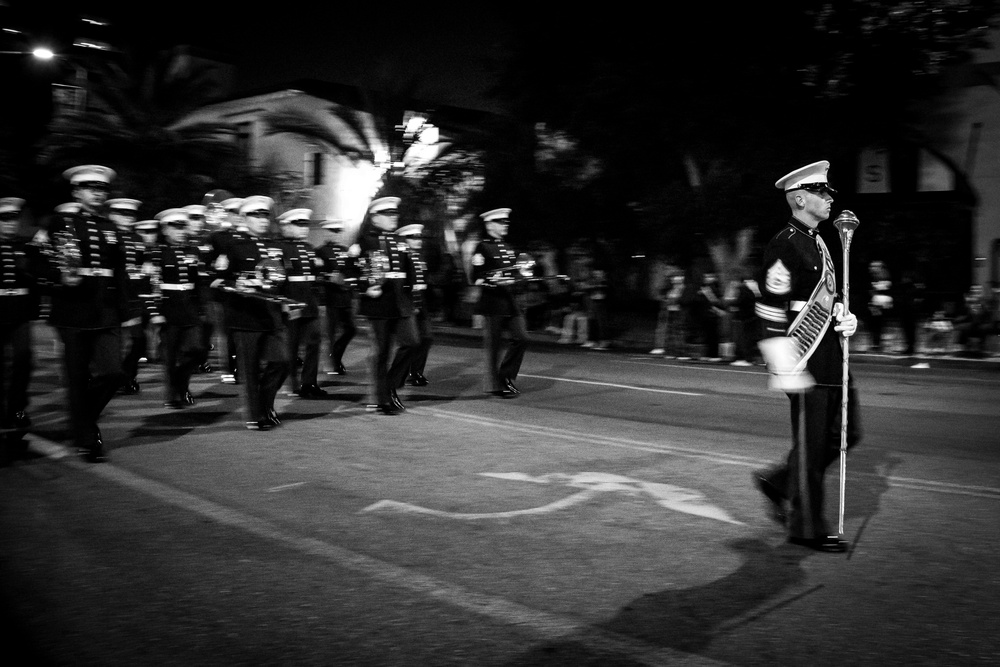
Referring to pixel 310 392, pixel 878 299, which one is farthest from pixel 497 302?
pixel 878 299

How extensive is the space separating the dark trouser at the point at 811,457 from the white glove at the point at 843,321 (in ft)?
1.04

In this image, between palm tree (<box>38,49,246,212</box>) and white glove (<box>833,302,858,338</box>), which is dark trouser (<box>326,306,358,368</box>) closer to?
white glove (<box>833,302,858,338</box>)

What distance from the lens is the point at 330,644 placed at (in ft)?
14.7

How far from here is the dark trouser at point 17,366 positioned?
9891mm

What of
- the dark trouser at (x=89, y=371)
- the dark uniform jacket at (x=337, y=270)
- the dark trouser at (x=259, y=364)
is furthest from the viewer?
the dark uniform jacket at (x=337, y=270)

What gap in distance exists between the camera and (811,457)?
5816 mm

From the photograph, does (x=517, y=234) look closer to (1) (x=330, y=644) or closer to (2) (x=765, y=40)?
(2) (x=765, y=40)

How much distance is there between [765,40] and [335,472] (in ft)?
52.7

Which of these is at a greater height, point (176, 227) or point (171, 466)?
point (176, 227)

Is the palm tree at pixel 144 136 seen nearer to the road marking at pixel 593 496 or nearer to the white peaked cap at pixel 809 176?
the road marking at pixel 593 496

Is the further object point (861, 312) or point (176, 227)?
point (861, 312)

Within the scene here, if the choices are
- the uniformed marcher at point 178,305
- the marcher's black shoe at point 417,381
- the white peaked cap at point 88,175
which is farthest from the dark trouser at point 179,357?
the white peaked cap at point 88,175

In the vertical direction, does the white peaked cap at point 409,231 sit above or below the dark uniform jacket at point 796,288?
above

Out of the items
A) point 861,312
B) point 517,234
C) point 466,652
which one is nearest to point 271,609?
point 466,652
